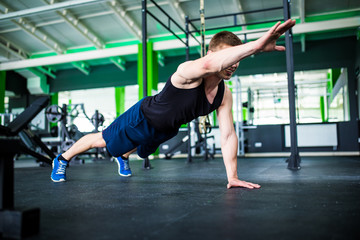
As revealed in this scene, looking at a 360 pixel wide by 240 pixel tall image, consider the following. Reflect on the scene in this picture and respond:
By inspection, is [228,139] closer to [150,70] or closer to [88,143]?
[88,143]

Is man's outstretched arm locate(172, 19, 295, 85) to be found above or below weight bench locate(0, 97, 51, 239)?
above

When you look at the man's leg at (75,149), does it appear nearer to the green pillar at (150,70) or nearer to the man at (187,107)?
the man at (187,107)

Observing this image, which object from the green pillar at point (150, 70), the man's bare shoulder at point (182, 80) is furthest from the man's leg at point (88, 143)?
the green pillar at point (150, 70)

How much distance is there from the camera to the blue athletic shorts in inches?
65.7

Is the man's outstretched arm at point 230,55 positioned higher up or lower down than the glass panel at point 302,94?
lower down

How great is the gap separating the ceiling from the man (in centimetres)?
384

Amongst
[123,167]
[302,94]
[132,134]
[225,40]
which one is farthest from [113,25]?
[225,40]

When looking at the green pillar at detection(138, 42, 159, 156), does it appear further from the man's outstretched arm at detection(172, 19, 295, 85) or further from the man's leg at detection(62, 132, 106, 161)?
the man's outstretched arm at detection(172, 19, 295, 85)

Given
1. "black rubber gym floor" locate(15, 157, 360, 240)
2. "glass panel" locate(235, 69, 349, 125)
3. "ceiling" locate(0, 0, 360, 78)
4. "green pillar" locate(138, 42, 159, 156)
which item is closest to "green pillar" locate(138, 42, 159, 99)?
"green pillar" locate(138, 42, 159, 156)

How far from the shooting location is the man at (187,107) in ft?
4.02

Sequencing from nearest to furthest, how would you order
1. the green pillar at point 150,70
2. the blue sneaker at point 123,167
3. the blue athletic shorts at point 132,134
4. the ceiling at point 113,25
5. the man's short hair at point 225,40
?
the man's short hair at point 225,40
the blue athletic shorts at point 132,134
the blue sneaker at point 123,167
the ceiling at point 113,25
the green pillar at point 150,70

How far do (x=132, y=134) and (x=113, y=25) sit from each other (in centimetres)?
637

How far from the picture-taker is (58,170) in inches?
83.7

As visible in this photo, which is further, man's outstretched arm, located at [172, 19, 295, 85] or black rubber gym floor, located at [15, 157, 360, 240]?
man's outstretched arm, located at [172, 19, 295, 85]
